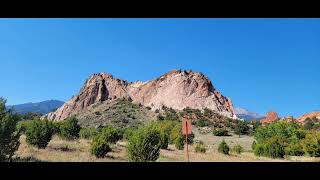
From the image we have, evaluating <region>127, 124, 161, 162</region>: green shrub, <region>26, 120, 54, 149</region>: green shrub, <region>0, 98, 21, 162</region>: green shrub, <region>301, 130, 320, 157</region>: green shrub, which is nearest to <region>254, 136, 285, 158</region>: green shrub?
<region>301, 130, 320, 157</region>: green shrub

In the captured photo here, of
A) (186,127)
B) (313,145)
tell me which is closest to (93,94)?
(313,145)

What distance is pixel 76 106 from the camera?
81.4m

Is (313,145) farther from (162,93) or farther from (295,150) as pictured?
(162,93)

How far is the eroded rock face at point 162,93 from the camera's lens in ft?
265

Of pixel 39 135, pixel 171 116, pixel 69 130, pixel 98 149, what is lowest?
pixel 98 149

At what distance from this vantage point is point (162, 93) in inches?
3396

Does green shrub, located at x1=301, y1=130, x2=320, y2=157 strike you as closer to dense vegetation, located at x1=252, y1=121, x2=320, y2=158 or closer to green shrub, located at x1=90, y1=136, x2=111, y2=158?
dense vegetation, located at x1=252, y1=121, x2=320, y2=158

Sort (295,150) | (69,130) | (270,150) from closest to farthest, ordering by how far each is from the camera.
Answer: (270,150)
(69,130)
(295,150)

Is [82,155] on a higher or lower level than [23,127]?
lower

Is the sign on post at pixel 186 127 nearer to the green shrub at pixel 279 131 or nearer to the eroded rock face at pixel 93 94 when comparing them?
the green shrub at pixel 279 131
